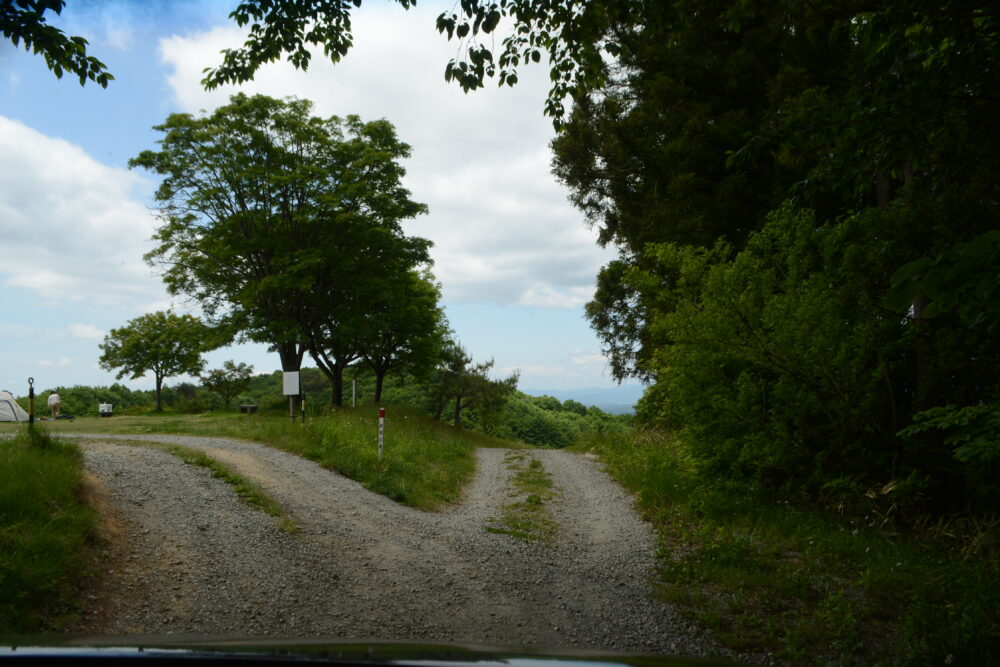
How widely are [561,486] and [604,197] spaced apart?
8.28 metres

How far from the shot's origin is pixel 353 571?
221 inches

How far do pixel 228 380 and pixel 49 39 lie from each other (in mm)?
35957

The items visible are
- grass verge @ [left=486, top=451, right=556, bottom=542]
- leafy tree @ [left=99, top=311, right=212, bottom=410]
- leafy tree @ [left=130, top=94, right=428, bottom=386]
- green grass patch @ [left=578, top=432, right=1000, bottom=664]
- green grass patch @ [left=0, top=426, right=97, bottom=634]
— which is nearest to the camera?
green grass patch @ [left=578, top=432, right=1000, bottom=664]

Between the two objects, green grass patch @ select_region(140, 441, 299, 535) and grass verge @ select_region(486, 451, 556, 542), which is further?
grass verge @ select_region(486, 451, 556, 542)

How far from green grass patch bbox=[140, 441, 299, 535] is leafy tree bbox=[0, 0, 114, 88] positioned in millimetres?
4817

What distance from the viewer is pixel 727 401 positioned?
794cm

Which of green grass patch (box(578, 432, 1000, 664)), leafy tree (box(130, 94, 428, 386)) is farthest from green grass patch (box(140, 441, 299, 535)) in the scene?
leafy tree (box(130, 94, 428, 386))

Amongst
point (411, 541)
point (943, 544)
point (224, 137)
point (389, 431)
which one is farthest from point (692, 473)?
point (224, 137)

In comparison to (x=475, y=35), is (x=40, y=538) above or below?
below

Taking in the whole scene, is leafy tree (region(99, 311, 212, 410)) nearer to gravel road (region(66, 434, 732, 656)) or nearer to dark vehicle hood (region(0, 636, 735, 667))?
gravel road (region(66, 434, 732, 656))

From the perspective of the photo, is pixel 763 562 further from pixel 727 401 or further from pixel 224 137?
pixel 224 137

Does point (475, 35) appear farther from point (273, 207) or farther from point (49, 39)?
point (273, 207)

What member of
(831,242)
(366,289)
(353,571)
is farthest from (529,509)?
(366,289)

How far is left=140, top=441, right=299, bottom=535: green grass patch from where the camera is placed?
7.08 m
